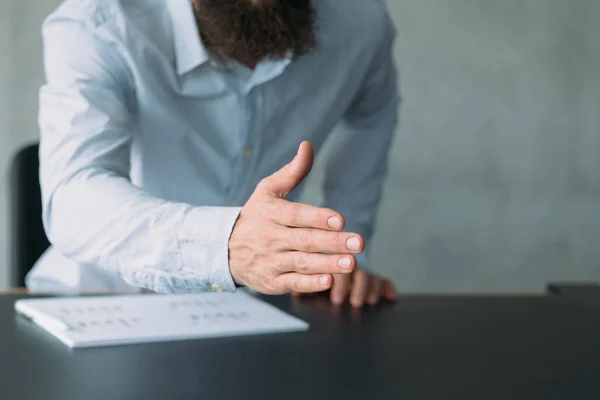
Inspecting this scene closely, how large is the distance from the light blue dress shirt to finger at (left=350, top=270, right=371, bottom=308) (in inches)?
10.5

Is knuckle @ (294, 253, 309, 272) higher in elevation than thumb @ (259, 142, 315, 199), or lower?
lower

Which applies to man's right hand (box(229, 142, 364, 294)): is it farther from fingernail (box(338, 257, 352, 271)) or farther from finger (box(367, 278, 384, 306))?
finger (box(367, 278, 384, 306))

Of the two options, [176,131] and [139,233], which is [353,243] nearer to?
[139,233]

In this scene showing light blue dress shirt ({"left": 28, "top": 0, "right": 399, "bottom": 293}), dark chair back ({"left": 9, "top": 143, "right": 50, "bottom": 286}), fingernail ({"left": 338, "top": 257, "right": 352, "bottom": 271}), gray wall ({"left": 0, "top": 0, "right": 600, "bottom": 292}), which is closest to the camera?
fingernail ({"left": 338, "top": 257, "right": 352, "bottom": 271})

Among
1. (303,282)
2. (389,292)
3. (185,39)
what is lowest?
(389,292)

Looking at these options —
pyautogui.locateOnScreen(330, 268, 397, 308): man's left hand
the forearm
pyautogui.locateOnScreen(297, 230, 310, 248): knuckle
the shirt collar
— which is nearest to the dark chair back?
the shirt collar

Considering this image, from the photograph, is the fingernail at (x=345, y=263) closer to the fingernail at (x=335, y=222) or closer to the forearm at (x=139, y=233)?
the fingernail at (x=335, y=222)

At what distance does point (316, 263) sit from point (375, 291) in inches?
22.6

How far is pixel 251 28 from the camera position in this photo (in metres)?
1.49

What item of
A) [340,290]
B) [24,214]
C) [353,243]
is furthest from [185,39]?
[353,243]

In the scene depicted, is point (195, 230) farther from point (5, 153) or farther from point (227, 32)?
point (5, 153)

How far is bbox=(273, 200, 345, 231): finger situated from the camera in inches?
32.7

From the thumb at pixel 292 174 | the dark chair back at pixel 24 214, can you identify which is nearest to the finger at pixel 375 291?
the thumb at pixel 292 174

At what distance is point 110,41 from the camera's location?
139 cm
